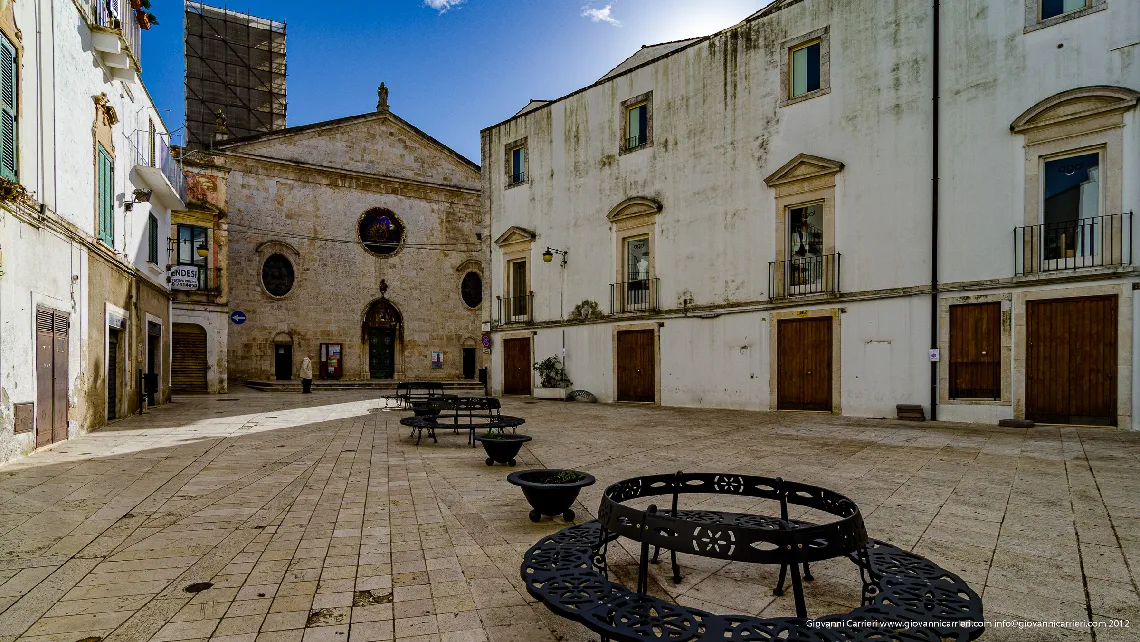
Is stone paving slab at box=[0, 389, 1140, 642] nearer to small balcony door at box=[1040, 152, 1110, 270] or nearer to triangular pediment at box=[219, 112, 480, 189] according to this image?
small balcony door at box=[1040, 152, 1110, 270]

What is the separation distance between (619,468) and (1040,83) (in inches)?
457

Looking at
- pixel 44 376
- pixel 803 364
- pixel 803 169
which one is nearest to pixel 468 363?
pixel 803 364

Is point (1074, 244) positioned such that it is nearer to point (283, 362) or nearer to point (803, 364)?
point (803, 364)

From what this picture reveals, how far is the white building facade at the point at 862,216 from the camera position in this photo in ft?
37.8

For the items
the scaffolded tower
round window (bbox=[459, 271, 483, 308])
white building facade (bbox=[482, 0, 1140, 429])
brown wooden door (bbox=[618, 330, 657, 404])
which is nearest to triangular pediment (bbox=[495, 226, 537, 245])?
white building facade (bbox=[482, 0, 1140, 429])

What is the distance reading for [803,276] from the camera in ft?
50.2

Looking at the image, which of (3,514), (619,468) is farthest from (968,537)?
(3,514)

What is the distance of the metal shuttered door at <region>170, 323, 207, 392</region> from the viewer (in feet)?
77.4

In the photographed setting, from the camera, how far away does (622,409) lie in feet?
55.6

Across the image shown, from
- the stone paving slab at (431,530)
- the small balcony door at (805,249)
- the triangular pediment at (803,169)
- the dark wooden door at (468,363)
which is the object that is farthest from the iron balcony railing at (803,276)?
the dark wooden door at (468,363)

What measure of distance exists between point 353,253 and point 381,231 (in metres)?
1.91

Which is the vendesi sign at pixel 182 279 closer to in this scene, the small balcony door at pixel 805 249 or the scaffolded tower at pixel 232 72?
the scaffolded tower at pixel 232 72

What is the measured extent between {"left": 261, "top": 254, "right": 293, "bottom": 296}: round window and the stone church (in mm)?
47

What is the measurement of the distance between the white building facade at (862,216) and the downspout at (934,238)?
0.04m
